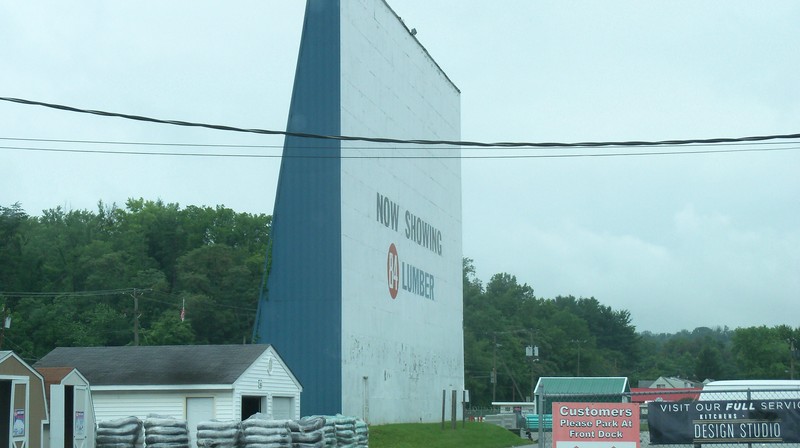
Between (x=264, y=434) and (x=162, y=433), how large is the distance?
8.73 feet

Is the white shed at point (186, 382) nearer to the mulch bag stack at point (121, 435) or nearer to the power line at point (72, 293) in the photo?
the mulch bag stack at point (121, 435)

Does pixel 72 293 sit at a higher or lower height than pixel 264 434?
higher

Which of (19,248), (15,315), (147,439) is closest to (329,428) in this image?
(147,439)

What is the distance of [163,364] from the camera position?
31.7 meters

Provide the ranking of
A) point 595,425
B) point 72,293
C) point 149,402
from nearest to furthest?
point 595,425
point 149,402
point 72,293

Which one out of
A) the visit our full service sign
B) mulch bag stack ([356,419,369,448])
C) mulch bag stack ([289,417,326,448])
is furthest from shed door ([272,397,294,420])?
the visit our full service sign

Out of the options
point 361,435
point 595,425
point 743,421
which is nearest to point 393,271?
point 361,435

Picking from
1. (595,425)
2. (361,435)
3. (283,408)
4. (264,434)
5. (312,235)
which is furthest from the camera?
(312,235)

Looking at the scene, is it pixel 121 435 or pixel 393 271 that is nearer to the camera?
pixel 121 435

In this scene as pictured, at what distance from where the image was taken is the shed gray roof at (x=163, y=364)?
30.6 m

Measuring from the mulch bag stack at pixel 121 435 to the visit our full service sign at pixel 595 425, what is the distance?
15458mm

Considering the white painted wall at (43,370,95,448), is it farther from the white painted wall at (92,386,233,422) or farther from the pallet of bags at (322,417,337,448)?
the pallet of bags at (322,417,337,448)

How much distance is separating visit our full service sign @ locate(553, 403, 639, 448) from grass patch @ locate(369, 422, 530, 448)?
2130 cm

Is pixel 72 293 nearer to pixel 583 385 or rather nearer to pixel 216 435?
pixel 583 385
